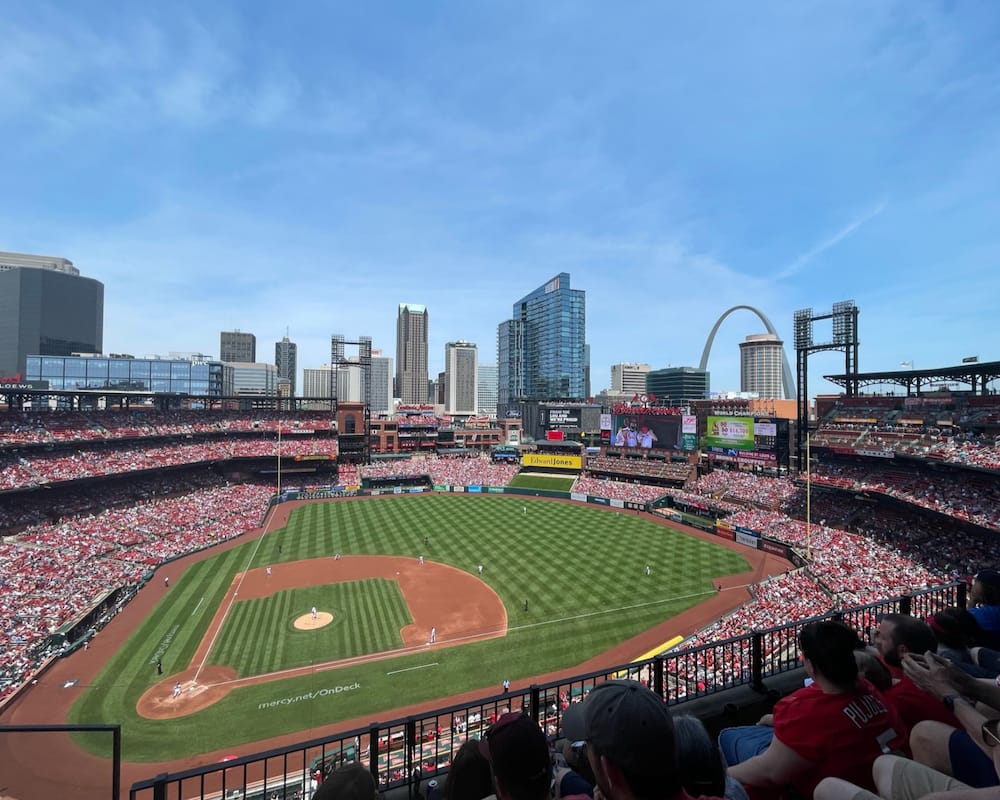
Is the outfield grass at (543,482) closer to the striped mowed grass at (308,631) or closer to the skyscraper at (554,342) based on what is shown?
the striped mowed grass at (308,631)

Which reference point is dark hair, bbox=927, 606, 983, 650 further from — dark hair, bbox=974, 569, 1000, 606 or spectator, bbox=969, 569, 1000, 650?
dark hair, bbox=974, 569, 1000, 606

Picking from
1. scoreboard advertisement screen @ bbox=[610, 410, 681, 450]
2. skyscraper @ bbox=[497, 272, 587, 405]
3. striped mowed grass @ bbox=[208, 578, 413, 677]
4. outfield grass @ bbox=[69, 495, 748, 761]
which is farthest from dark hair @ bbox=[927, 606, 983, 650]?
skyscraper @ bbox=[497, 272, 587, 405]

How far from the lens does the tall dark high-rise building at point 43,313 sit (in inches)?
5856

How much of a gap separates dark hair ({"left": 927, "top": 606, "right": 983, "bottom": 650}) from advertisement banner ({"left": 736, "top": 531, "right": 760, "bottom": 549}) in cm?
3912

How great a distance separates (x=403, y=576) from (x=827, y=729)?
33.9 meters

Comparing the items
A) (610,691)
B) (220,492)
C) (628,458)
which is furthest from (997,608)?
(628,458)

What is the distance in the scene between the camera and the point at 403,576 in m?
34.3

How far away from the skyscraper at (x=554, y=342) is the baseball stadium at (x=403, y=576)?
6523 cm

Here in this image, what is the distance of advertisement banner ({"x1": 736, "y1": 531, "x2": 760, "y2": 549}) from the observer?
3988cm

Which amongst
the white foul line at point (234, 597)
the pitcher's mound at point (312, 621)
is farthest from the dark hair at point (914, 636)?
the pitcher's mound at point (312, 621)

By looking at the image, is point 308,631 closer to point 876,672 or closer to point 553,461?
point 876,672

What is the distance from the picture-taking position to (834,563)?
30.3m

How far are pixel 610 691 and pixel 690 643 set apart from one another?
79.2 feet

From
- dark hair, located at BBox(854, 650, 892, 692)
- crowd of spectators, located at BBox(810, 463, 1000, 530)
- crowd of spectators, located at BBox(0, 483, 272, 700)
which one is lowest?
crowd of spectators, located at BBox(0, 483, 272, 700)
